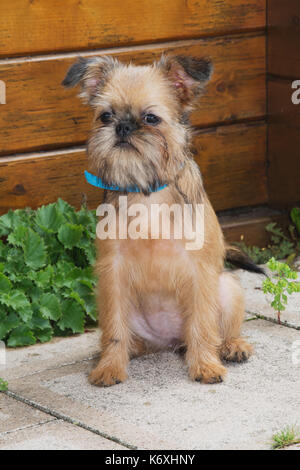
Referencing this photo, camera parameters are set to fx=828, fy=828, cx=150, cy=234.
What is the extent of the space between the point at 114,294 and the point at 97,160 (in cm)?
68

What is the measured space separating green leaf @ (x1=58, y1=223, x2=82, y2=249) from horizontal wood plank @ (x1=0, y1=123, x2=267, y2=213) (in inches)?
17.9

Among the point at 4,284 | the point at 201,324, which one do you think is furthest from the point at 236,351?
the point at 4,284

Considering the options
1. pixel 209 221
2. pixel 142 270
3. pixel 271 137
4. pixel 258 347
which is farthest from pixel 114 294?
pixel 271 137

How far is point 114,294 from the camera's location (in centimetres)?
396

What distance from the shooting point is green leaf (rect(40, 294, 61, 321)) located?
458cm

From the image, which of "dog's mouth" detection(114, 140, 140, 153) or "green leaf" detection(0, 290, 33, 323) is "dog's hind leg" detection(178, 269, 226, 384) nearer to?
"dog's mouth" detection(114, 140, 140, 153)

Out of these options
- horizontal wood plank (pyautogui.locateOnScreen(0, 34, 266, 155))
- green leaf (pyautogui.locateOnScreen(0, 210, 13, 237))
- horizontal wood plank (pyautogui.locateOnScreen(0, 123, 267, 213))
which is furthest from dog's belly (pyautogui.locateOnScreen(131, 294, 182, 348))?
horizontal wood plank (pyautogui.locateOnScreen(0, 34, 266, 155))

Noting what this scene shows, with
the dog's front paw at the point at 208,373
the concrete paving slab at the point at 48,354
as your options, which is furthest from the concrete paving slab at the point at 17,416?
the dog's front paw at the point at 208,373

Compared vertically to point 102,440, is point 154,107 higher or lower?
higher

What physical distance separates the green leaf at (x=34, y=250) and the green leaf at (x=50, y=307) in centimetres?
19

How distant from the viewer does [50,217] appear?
16.2 feet
